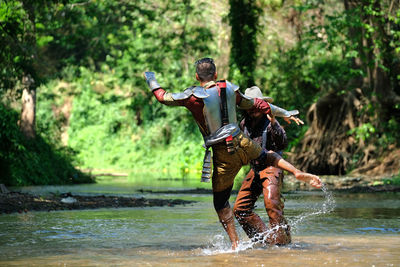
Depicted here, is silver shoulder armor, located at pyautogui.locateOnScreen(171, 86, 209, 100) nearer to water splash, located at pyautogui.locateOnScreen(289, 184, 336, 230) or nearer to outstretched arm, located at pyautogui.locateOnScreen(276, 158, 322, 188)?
outstretched arm, located at pyautogui.locateOnScreen(276, 158, 322, 188)

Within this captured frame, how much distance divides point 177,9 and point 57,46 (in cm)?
1562

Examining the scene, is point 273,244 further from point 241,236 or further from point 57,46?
point 57,46

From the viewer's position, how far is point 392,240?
814 cm

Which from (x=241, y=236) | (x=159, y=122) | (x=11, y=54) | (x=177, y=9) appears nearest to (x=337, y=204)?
(x=241, y=236)

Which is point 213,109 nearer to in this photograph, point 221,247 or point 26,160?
point 221,247

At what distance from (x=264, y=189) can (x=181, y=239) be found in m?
1.25

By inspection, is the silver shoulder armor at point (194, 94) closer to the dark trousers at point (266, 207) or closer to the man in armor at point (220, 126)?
the man in armor at point (220, 126)

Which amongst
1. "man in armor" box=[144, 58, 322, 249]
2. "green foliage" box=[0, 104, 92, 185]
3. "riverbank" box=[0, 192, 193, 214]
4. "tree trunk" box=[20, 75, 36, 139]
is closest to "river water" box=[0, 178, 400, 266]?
"riverbank" box=[0, 192, 193, 214]

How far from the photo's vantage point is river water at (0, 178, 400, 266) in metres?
6.62

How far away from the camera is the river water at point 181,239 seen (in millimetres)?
6617

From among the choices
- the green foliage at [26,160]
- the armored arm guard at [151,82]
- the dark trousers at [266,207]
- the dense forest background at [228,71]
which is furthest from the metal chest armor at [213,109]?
the green foliage at [26,160]

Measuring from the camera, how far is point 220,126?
7.18 metres

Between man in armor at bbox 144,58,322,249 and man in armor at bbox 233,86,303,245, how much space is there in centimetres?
42

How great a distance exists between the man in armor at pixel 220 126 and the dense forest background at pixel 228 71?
335 inches
